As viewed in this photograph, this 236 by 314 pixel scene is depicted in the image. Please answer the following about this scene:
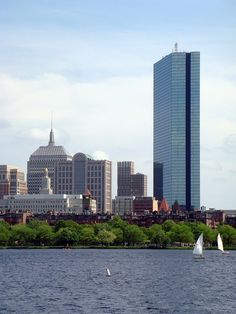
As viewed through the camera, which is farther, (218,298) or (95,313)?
(218,298)

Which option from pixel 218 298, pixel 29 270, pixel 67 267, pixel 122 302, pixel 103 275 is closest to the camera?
pixel 122 302

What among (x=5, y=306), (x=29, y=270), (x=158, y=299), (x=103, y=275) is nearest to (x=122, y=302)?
(x=158, y=299)

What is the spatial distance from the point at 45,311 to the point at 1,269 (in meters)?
60.0

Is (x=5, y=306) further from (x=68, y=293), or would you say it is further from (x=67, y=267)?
(x=67, y=267)

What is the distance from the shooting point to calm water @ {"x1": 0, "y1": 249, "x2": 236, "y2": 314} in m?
81.4

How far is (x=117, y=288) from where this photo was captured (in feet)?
325

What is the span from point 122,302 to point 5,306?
10210mm

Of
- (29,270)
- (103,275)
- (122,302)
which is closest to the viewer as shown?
(122,302)

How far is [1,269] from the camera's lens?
137m

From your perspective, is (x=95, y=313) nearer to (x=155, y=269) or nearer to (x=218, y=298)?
(x=218, y=298)

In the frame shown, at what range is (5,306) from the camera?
Answer: 81688mm

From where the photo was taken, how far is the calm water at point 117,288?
81.4m

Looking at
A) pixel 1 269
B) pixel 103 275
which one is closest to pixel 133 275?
pixel 103 275

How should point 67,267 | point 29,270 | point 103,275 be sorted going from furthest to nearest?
point 67,267, point 29,270, point 103,275
